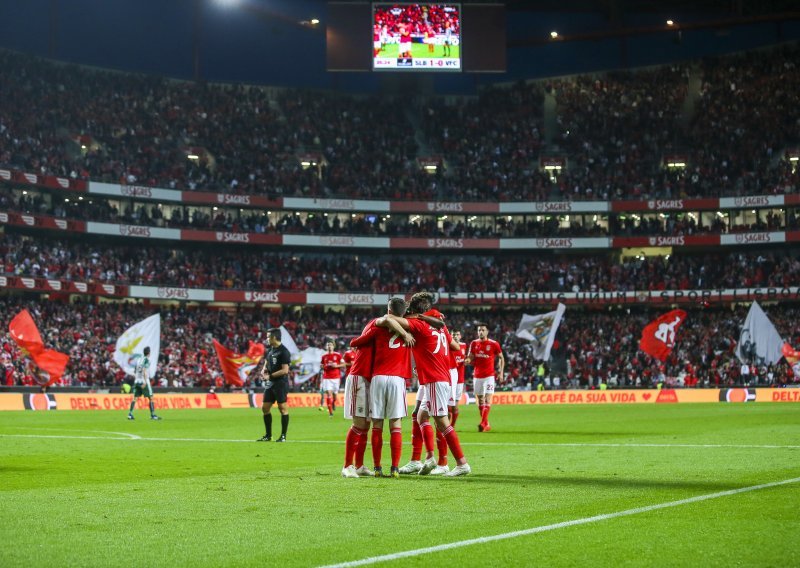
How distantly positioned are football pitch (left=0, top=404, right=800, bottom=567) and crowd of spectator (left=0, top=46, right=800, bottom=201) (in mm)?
60196

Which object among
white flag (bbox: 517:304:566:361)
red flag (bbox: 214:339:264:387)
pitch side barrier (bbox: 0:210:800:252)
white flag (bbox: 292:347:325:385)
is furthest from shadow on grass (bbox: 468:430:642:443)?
pitch side barrier (bbox: 0:210:800:252)

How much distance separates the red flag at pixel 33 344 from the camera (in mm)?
43250

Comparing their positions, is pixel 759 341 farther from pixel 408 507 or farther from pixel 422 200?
pixel 408 507

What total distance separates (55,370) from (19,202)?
29816 mm

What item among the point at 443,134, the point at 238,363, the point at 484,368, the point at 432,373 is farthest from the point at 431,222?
the point at 432,373

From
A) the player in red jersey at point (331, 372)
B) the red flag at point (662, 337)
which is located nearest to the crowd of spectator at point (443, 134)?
the red flag at point (662, 337)

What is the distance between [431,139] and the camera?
88.7m

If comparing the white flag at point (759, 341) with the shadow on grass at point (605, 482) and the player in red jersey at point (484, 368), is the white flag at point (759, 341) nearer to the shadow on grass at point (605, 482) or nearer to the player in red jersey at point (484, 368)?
the player in red jersey at point (484, 368)

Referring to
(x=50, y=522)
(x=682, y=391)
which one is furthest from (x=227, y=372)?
(x=50, y=522)

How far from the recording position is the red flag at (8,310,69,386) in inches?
1703

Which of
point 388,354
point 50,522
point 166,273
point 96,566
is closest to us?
point 96,566

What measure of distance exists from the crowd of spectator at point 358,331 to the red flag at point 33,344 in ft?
43.8

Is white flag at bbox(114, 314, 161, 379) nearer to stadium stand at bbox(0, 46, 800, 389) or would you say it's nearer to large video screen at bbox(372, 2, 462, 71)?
large video screen at bbox(372, 2, 462, 71)

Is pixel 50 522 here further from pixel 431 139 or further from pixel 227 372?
pixel 431 139
